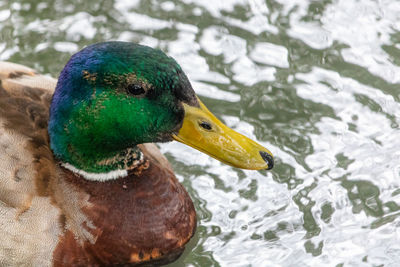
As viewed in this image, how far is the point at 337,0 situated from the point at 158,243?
348cm

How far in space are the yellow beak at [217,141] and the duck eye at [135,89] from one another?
29 centimetres

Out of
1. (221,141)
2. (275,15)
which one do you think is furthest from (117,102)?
(275,15)

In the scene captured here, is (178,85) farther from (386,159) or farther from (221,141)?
(386,159)

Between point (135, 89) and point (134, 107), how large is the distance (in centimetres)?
12

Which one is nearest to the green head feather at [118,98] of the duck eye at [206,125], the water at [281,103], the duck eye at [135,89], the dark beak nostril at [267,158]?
the duck eye at [135,89]

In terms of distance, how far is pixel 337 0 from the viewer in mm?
7754

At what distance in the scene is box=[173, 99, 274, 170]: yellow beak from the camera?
4.91 m

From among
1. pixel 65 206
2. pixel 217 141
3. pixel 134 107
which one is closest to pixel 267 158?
pixel 217 141

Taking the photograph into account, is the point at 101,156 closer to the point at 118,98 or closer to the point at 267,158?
the point at 118,98

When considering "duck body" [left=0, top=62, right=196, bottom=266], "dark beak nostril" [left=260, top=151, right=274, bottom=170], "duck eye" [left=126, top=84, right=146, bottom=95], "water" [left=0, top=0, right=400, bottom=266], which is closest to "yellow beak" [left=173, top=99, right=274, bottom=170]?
"dark beak nostril" [left=260, top=151, right=274, bottom=170]

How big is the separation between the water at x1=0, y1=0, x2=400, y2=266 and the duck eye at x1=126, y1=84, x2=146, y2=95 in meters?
1.37

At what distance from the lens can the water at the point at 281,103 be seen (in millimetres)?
5766

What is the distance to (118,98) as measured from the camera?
4887 millimetres

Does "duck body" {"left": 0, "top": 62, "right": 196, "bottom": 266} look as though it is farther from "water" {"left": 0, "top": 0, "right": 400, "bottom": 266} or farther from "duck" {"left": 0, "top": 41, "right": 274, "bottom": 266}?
"water" {"left": 0, "top": 0, "right": 400, "bottom": 266}
